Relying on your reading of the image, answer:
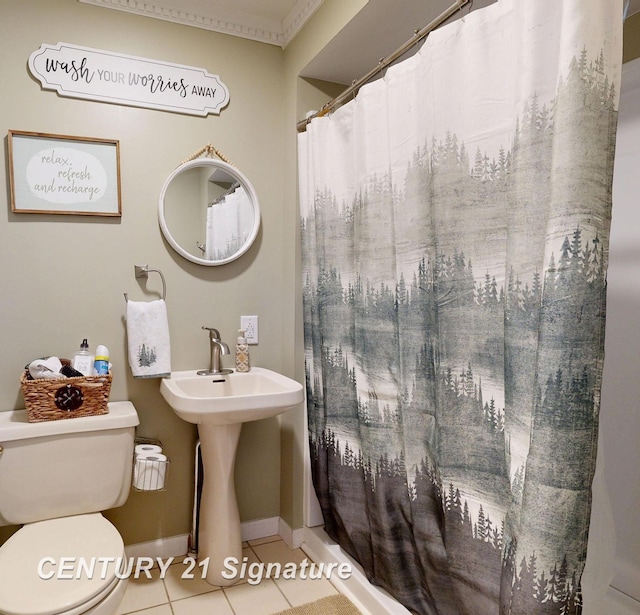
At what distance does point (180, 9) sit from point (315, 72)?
63 cm

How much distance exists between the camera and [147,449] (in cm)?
207

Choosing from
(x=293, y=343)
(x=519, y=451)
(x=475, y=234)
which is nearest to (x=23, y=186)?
(x=293, y=343)

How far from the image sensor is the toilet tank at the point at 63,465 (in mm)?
1741

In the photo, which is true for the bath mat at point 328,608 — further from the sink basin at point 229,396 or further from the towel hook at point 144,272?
the towel hook at point 144,272

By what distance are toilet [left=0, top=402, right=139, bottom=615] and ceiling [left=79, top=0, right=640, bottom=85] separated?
1667 mm

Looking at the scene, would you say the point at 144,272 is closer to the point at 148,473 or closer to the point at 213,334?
the point at 213,334

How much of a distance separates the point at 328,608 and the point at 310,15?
2.38 meters

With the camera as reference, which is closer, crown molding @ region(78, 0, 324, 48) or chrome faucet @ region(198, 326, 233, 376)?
crown molding @ region(78, 0, 324, 48)

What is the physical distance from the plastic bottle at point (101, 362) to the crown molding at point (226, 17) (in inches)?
55.6

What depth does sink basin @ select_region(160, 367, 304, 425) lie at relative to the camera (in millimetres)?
1788

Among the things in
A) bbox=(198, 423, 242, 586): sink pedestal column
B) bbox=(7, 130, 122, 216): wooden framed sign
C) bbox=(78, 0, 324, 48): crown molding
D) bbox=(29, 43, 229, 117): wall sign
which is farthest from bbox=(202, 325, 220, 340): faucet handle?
bbox=(78, 0, 324, 48): crown molding

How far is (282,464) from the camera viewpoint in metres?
2.48

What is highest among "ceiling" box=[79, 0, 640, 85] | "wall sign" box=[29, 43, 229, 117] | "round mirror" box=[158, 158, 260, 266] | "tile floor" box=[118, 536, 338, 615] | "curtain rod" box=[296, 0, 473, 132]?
"ceiling" box=[79, 0, 640, 85]

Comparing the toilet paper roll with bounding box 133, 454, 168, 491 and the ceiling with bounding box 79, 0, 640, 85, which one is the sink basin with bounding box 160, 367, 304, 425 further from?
the ceiling with bounding box 79, 0, 640, 85
